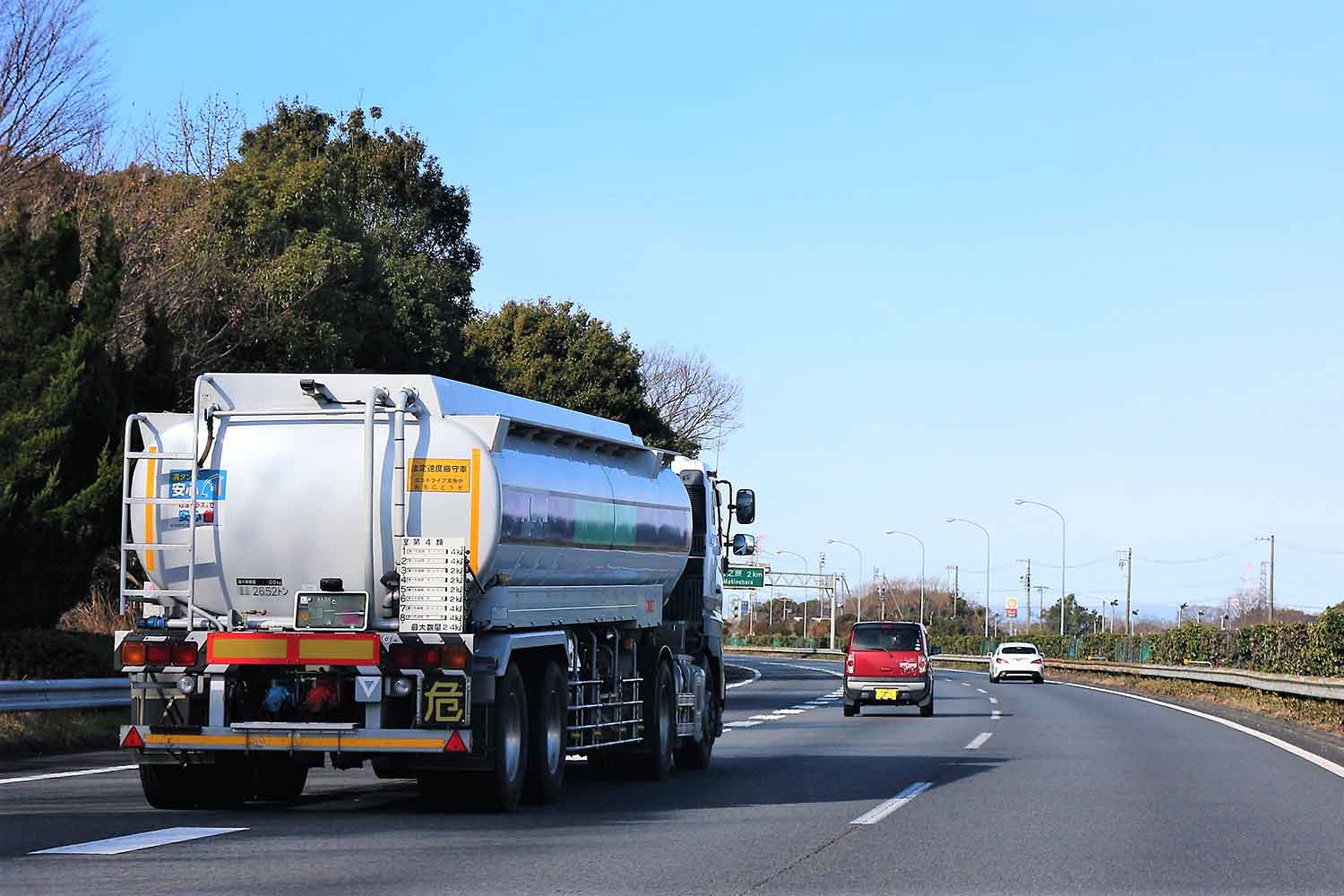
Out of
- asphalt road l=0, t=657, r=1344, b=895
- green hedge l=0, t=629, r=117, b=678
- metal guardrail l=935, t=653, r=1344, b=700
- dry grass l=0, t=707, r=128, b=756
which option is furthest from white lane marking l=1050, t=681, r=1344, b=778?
green hedge l=0, t=629, r=117, b=678

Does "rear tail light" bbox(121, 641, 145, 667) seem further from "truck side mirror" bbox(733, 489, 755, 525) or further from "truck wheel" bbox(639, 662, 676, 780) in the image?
"truck side mirror" bbox(733, 489, 755, 525)

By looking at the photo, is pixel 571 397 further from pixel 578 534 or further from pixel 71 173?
pixel 578 534

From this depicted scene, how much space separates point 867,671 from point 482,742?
2216cm

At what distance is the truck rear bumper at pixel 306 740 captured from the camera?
42.8ft

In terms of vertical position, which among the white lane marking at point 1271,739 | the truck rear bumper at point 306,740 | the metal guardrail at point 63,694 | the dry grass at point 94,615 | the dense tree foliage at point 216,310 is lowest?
the white lane marking at point 1271,739

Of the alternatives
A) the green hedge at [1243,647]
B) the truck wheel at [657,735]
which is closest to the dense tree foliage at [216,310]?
the truck wheel at [657,735]

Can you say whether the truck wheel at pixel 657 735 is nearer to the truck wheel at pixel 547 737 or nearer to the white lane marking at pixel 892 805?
the white lane marking at pixel 892 805

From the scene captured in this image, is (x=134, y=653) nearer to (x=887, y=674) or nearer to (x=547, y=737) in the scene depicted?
(x=547, y=737)

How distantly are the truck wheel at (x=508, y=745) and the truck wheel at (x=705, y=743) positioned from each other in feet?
17.9

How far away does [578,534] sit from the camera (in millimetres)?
15547

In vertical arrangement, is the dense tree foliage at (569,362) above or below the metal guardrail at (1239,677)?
above

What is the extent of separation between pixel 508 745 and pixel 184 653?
8.25 ft

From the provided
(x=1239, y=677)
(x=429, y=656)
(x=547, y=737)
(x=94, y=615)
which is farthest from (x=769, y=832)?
(x=1239, y=677)

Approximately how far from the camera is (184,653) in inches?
526
